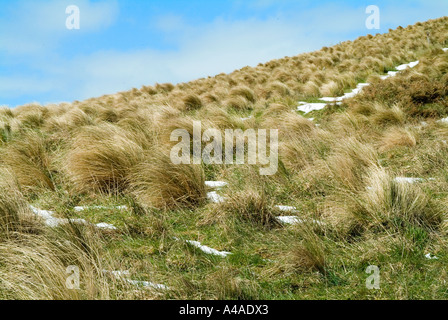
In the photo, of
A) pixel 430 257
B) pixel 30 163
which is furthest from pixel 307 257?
pixel 30 163

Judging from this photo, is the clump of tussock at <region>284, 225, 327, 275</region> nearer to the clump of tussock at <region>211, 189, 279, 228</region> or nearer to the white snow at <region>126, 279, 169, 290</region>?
the clump of tussock at <region>211, 189, 279, 228</region>

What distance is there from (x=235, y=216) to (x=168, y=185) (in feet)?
3.26

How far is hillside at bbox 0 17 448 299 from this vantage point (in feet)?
8.31

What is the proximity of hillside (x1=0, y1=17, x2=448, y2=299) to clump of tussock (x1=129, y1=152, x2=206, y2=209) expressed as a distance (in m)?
0.02

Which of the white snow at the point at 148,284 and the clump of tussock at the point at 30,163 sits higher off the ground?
the clump of tussock at the point at 30,163

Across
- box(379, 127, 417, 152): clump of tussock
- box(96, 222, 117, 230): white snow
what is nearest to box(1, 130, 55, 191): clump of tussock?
box(96, 222, 117, 230): white snow

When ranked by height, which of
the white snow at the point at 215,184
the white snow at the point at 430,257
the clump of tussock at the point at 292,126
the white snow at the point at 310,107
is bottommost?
the white snow at the point at 430,257

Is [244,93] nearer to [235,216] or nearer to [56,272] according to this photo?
[235,216]

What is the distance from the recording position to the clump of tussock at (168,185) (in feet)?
13.7

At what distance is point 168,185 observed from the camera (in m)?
4.20

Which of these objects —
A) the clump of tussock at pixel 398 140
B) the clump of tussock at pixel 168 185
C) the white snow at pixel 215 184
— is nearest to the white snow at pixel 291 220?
the clump of tussock at pixel 168 185

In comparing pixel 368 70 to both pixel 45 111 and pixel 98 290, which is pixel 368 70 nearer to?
pixel 45 111

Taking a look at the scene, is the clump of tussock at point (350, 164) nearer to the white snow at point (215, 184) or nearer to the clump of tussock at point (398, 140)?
the clump of tussock at point (398, 140)

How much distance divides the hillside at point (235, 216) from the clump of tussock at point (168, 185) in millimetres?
15
